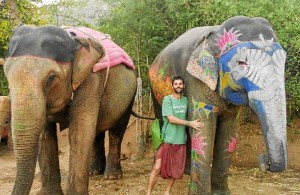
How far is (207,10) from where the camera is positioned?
7.70 m

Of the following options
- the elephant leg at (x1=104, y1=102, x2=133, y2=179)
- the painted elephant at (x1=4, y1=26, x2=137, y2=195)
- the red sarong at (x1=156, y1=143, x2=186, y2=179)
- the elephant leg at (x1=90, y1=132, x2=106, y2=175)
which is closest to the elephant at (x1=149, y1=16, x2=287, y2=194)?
the red sarong at (x1=156, y1=143, x2=186, y2=179)

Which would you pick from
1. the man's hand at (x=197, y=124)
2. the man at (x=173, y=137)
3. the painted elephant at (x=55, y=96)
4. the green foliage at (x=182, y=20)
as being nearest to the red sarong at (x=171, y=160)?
the man at (x=173, y=137)

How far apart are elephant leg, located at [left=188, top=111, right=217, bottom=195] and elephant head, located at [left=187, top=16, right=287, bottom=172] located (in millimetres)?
315

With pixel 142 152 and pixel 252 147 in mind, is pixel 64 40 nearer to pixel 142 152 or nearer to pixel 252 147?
pixel 142 152

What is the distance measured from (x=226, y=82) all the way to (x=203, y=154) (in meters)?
0.83

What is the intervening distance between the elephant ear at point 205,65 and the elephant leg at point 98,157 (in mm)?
2650

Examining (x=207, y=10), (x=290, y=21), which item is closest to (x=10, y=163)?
(x=207, y=10)

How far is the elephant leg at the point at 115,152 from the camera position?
6.91 metres

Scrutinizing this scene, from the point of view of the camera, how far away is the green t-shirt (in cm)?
523

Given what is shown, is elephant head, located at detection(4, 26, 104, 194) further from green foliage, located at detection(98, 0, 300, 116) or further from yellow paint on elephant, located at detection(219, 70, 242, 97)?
green foliage, located at detection(98, 0, 300, 116)

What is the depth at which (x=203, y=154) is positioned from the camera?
16.6ft

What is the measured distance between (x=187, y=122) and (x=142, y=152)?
3779 millimetres

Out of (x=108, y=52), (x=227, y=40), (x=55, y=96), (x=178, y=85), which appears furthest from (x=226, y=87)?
(x=108, y=52)

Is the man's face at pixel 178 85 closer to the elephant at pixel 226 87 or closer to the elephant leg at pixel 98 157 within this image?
the elephant at pixel 226 87
